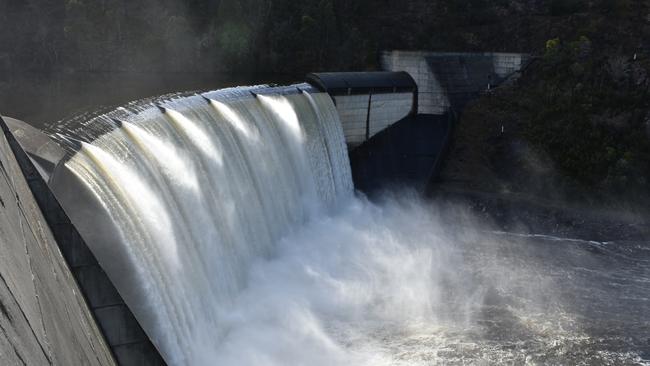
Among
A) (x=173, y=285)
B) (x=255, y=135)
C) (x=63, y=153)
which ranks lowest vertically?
(x=173, y=285)

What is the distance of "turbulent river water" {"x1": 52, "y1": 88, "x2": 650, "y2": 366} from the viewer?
1480 cm

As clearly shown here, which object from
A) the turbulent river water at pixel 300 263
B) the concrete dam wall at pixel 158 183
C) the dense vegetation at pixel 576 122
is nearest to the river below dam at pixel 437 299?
the turbulent river water at pixel 300 263

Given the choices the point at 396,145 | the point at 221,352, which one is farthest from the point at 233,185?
the point at 396,145

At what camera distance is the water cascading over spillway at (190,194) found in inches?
525

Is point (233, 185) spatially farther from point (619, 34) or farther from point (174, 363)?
point (619, 34)

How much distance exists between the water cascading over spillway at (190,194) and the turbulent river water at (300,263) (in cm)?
5

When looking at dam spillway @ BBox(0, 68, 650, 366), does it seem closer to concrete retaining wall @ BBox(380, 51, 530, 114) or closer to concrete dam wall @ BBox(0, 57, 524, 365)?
concrete dam wall @ BBox(0, 57, 524, 365)

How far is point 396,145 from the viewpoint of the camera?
1353 inches

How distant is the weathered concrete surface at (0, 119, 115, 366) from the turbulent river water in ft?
12.6

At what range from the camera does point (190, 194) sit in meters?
17.5

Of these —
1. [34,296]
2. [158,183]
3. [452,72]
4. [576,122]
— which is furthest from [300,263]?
[452,72]

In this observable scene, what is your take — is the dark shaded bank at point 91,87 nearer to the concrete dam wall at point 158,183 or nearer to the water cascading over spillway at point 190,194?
the water cascading over spillway at point 190,194

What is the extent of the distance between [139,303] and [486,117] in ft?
89.2

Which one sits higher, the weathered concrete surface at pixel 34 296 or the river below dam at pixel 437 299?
the weathered concrete surface at pixel 34 296
